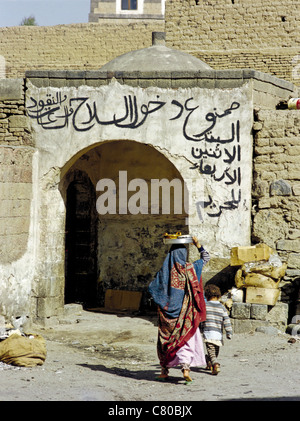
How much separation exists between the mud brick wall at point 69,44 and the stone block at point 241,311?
14042 millimetres

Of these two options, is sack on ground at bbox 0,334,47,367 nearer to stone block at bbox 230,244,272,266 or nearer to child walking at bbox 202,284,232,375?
child walking at bbox 202,284,232,375

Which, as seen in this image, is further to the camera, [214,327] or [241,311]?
[241,311]

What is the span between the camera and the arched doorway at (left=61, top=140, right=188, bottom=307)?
11.9 meters

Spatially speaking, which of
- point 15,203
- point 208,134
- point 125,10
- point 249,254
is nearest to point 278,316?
point 249,254

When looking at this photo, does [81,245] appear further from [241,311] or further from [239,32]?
[239,32]

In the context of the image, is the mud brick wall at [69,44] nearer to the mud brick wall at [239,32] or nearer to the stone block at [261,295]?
the mud brick wall at [239,32]

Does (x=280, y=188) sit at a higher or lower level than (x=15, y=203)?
higher

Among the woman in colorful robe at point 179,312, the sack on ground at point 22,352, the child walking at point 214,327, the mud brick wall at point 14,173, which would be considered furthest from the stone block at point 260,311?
the mud brick wall at point 14,173

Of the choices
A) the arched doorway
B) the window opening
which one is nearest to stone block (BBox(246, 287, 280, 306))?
the arched doorway

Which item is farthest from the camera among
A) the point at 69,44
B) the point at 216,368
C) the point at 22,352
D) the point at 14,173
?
the point at 69,44

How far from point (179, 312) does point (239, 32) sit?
1045 centimetres

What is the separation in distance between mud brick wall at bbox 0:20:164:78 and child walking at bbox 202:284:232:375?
1557cm

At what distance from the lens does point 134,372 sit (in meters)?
7.24

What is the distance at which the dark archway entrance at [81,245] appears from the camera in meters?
11.9
